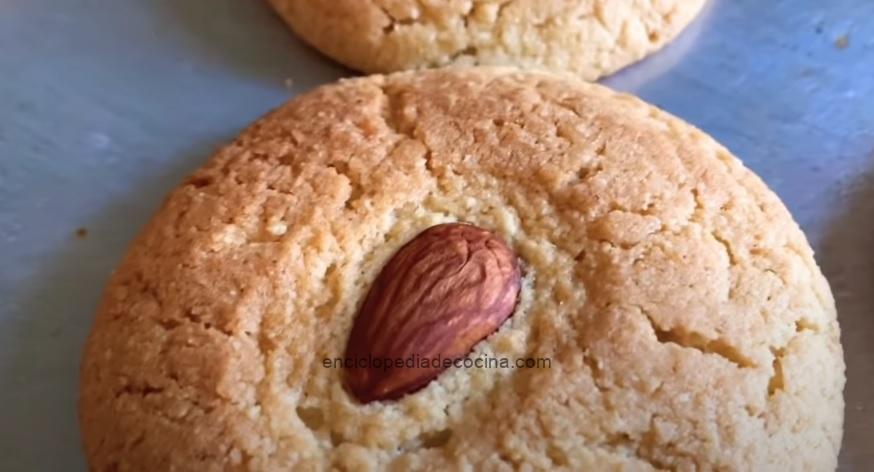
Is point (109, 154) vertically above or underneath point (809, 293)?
underneath

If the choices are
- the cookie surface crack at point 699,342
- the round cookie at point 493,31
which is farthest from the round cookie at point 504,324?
the round cookie at point 493,31

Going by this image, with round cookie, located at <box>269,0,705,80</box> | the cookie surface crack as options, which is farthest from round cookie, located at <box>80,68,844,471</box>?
round cookie, located at <box>269,0,705,80</box>

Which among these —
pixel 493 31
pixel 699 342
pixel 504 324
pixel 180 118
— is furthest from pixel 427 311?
pixel 180 118

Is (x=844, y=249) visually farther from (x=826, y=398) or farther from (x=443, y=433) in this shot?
(x=443, y=433)

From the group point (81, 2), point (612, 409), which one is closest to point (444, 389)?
point (612, 409)

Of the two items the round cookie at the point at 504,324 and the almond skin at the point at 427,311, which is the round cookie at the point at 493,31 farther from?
the almond skin at the point at 427,311

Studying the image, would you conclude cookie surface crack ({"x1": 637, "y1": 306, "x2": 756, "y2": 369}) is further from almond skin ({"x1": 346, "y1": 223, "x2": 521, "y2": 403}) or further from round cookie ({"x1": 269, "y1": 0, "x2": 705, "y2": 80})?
round cookie ({"x1": 269, "y1": 0, "x2": 705, "y2": 80})

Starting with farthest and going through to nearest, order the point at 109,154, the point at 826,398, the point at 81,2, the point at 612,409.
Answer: the point at 81,2
the point at 109,154
the point at 826,398
the point at 612,409

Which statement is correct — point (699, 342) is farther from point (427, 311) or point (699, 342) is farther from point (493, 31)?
point (493, 31)
